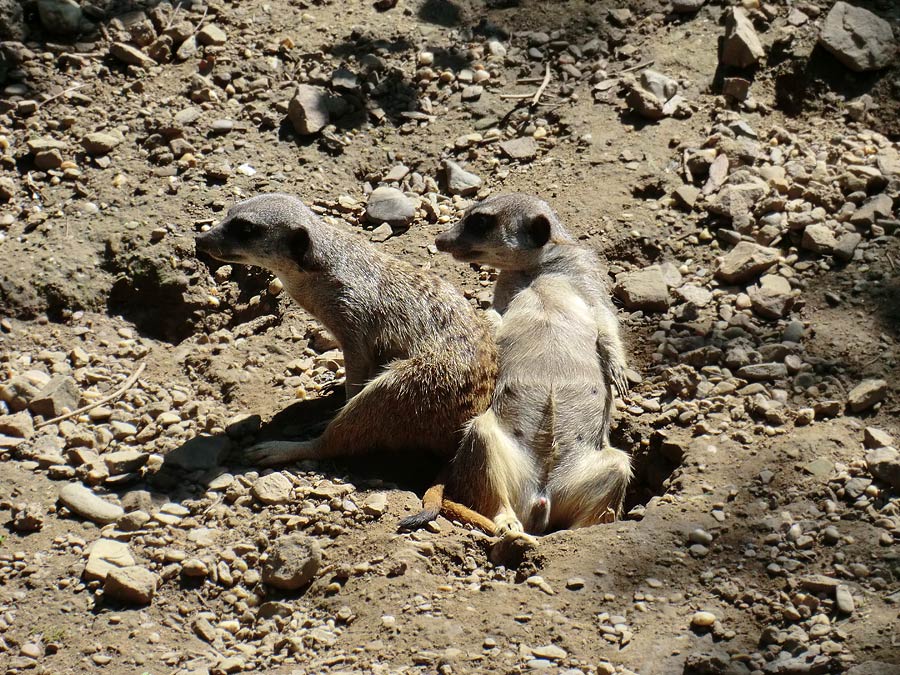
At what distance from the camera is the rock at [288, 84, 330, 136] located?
6.53 meters

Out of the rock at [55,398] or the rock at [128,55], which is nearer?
the rock at [55,398]

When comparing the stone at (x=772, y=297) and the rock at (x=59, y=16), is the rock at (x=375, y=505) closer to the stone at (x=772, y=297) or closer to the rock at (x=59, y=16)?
the stone at (x=772, y=297)

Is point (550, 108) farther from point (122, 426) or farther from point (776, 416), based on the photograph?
point (122, 426)

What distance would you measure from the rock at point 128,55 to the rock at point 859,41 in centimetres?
467

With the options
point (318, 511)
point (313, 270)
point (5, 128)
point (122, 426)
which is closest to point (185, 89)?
point (5, 128)

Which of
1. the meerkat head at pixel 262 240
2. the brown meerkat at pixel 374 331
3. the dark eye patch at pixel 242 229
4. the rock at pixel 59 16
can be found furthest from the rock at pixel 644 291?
the rock at pixel 59 16

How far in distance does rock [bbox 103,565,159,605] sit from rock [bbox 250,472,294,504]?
67 cm

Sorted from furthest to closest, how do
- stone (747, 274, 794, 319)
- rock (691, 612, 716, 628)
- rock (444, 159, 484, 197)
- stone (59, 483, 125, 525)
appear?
rock (444, 159, 484, 197), stone (747, 274, 794, 319), stone (59, 483, 125, 525), rock (691, 612, 716, 628)

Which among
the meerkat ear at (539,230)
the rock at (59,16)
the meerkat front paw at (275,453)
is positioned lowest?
the meerkat front paw at (275,453)

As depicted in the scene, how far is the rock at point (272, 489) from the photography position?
4410 millimetres

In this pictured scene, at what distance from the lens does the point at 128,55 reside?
666 centimetres

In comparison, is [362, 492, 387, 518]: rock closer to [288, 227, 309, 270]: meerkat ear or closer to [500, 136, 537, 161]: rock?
[288, 227, 309, 270]: meerkat ear

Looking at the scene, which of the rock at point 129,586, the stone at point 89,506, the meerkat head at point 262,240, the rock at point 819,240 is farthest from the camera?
the rock at point 819,240

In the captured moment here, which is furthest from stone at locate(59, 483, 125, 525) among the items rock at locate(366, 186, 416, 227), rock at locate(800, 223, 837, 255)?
rock at locate(800, 223, 837, 255)
